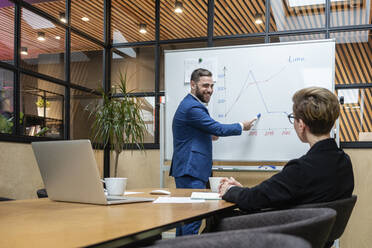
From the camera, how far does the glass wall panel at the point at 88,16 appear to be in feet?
16.4

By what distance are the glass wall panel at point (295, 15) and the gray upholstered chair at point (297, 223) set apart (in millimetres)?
3729

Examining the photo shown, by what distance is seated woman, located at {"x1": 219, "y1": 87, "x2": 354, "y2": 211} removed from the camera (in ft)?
4.64

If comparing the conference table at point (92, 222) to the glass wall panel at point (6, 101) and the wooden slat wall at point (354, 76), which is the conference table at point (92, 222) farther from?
the wooden slat wall at point (354, 76)

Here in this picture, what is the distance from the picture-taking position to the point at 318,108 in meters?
1.56

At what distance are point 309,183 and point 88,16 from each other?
447 centimetres

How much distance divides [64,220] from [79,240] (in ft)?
1.09

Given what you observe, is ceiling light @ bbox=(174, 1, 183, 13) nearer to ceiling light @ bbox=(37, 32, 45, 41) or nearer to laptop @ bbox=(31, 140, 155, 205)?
ceiling light @ bbox=(37, 32, 45, 41)

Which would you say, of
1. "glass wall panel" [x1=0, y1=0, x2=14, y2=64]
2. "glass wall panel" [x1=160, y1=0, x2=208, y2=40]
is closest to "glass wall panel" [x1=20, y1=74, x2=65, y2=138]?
"glass wall panel" [x1=0, y1=0, x2=14, y2=64]

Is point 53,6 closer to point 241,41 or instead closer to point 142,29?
point 142,29

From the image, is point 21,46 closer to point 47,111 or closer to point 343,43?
point 47,111

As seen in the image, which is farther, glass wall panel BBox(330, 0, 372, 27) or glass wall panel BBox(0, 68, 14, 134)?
glass wall panel BBox(330, 0, 372, 27)

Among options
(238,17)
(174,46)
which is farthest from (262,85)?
(174,46)

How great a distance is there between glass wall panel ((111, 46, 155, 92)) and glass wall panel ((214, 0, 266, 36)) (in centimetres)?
97

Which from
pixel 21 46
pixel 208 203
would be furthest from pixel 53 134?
pixel 208 203
